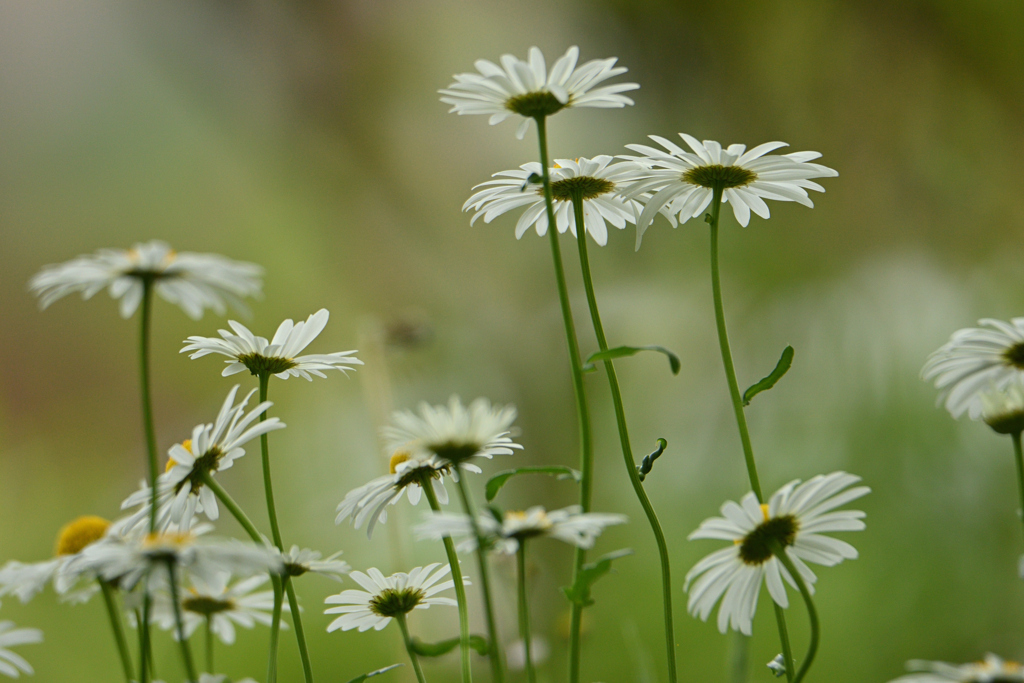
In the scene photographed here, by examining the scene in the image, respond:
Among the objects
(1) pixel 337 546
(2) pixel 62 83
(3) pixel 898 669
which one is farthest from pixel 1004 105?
(2) pixel 62 83

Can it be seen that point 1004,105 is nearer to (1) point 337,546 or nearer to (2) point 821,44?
(2) point 821,44

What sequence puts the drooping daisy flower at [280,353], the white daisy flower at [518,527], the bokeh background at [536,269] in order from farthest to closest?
the bokeh background at [536,269] → the drooping daisy flower at [280,353] → the white daisy flower at [518,527]

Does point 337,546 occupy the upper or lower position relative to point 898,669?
upper

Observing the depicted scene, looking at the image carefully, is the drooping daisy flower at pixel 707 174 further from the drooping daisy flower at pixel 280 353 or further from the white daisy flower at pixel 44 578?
the white daisy flower at pixel 44 578

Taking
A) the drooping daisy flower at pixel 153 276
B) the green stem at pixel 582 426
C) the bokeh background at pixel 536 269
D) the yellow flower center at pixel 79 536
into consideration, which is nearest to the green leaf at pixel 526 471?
the green stem at pixel 582 426

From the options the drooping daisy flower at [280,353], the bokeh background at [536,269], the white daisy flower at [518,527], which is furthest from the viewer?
the bokeh background at [536,269]

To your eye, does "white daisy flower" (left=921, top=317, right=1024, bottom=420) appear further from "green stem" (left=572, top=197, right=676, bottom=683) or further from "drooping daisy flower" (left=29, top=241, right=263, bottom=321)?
"drooping daisy flower" (left=29, top=241, right=263, bottom=321)
